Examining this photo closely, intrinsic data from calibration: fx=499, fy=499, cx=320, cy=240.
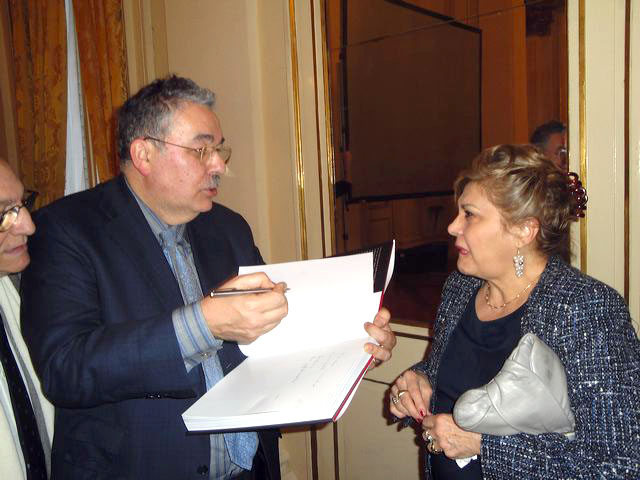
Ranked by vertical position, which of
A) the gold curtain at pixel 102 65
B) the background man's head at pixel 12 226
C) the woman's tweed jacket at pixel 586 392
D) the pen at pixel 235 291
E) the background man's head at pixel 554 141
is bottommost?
Result: the woman's tweed jacket at pixel 586 392

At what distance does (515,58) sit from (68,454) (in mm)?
1974

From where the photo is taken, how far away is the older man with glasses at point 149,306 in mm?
1097

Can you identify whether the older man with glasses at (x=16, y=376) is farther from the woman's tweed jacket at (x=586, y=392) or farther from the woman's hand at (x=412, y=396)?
the woman's tweed jacket at (x=586, y=392)

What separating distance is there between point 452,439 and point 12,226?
48.9 inches

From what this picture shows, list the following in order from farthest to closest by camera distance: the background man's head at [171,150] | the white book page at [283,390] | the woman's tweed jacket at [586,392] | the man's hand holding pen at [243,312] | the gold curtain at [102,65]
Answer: the gold curtain at [102,65]
the background man's head at [171,150]
the woman's tweed jacket at [586,392]
the man's hand holding pen at [243,312]
the white book page at [283,390]

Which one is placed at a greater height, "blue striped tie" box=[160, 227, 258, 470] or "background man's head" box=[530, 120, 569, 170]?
"background man's head" box=[530, 120, 569, 170]

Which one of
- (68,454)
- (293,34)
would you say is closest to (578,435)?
(68,454)

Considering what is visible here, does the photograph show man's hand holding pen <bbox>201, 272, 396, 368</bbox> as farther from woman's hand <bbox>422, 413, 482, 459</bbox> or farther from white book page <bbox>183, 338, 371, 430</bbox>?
woman's hand <bbox>422, 413, 482, 459</bbox>

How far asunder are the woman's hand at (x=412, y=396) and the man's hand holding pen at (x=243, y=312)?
694 mm

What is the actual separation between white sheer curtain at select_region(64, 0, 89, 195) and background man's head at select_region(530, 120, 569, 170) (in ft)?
8.91

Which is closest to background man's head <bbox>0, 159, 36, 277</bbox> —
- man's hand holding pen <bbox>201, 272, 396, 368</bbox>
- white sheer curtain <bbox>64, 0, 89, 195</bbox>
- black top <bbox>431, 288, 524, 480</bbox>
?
man's hand holding pen <bbox>201, 272, 396, 368</bbox>

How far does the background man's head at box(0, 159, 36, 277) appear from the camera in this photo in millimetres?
1177

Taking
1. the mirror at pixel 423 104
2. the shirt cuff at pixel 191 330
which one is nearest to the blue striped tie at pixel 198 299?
the shirt cuff at pixel 191 330

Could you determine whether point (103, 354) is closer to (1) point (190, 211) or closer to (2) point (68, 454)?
(2) point (68, 454)
